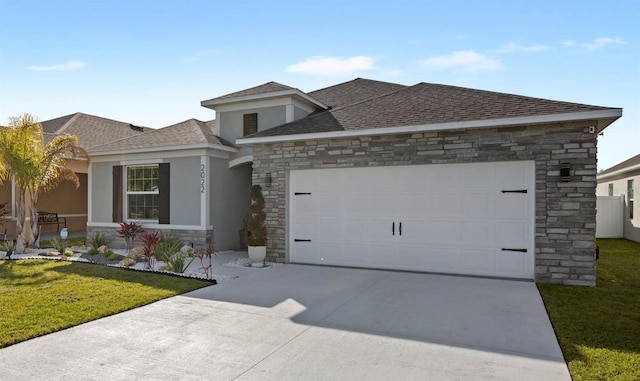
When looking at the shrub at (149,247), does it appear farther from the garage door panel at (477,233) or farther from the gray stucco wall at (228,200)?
the garage door panel at (477,233)

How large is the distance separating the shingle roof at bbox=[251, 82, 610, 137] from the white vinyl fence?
1080cm

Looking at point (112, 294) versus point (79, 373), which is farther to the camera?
point (112, 294)

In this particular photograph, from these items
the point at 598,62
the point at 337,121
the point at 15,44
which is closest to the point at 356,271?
the point at 337,121

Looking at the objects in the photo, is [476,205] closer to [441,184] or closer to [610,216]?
[441,184]

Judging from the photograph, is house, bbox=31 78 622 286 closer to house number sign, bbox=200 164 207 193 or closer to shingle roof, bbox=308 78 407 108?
house number sign, bbox=200 164 207 193

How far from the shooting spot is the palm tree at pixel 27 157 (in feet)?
34.4

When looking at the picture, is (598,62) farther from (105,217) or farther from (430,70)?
(105,217)

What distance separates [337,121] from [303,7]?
2.63 m

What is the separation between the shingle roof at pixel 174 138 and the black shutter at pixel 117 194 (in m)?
0.72

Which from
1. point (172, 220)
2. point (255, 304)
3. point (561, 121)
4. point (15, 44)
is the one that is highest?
point (15, 44)

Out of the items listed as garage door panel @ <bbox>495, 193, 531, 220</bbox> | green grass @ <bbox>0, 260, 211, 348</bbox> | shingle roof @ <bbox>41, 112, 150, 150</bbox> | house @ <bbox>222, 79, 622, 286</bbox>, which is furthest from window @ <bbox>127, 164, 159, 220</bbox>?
garage door panel @ <bbox>495, 193, 531, 220</bbox>

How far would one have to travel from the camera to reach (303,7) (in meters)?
8.86

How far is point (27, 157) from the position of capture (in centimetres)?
1059

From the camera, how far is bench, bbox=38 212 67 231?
51.8 feet
